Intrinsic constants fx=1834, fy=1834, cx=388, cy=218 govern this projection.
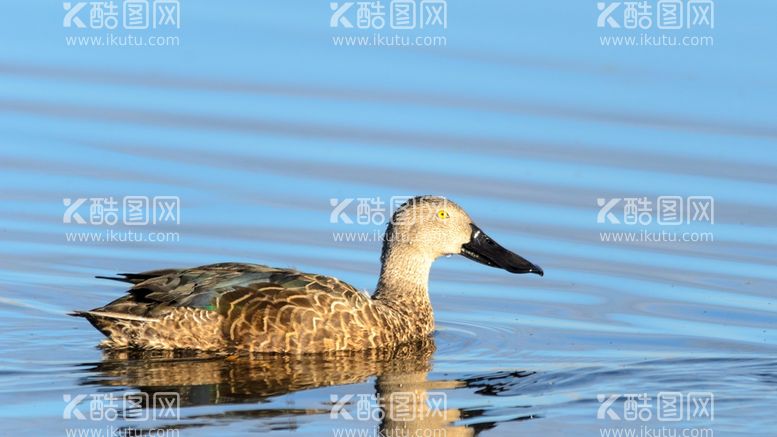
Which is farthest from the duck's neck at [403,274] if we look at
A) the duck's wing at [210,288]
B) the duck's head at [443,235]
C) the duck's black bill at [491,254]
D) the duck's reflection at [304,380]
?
the duck's wing at [210,288]

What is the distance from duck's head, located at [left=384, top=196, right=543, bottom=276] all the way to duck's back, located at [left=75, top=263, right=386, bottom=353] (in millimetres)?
1013

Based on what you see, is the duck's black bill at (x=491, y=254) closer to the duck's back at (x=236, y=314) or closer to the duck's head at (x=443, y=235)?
the duck's head at (x=443, y=235)

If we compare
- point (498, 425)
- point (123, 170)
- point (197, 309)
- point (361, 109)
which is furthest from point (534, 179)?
point (498, 425)

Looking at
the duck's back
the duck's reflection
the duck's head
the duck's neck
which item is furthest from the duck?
the duck's head

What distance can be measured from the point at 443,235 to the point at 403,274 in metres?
0.44

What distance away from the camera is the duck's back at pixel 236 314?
43.0ft

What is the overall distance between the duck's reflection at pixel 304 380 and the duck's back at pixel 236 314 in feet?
0.46

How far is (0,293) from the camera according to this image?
14.5 m

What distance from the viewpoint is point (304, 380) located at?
40.2 ft

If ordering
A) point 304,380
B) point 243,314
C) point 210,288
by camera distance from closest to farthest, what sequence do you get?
point 304,380, point 243,314, point 210,288

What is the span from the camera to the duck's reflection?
11305 mm

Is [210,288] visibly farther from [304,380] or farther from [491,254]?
[491,254]

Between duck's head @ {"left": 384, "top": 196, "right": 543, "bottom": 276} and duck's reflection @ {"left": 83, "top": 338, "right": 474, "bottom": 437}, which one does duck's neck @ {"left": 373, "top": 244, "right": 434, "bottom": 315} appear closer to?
duck's head @ {"left": 384, "top": 196, "right": 543, "bottom": 276}

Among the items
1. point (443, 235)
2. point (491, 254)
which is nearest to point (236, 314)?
point (443, 235)
